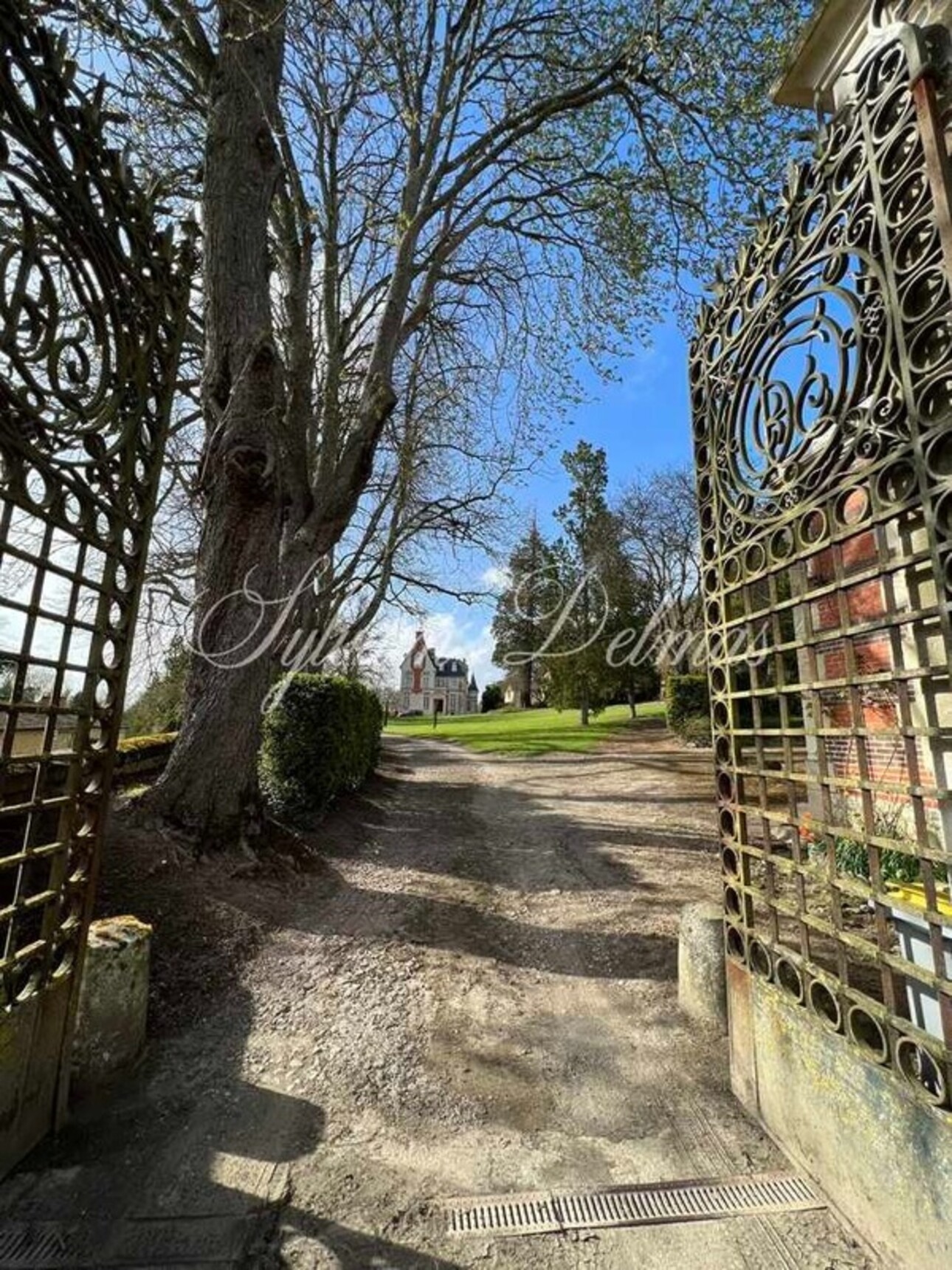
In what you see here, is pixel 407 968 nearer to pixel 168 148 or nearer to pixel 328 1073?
pixel 328 1073

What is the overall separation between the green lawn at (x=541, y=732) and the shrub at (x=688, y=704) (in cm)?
282

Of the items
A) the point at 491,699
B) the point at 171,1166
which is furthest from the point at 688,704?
the point at 491,699

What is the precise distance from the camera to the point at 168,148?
276 inches

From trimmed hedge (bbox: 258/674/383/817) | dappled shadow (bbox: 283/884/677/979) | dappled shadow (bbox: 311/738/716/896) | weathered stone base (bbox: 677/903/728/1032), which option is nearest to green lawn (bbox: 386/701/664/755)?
dappled shadow (bbox: 311/738/716/896)

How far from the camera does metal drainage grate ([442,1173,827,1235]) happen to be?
200 centimetres

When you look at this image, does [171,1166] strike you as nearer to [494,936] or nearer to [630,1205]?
[630,1205]

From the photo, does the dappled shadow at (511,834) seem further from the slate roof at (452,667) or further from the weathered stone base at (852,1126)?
the slate roof at (452,667)

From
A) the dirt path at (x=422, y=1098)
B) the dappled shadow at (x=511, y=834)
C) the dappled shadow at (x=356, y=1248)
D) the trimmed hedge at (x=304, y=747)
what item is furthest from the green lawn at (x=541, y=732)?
the dappled shadow at (x=356, y=1248)

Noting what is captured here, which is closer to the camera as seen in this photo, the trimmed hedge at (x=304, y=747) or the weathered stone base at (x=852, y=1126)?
the weathered stone base at (x=852, y=1126)

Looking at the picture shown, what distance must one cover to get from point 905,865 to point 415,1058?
13.7ft

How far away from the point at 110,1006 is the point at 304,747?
488cm

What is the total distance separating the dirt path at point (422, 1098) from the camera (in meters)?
1.93

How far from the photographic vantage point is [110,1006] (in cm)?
277

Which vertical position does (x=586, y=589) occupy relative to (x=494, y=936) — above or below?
above
